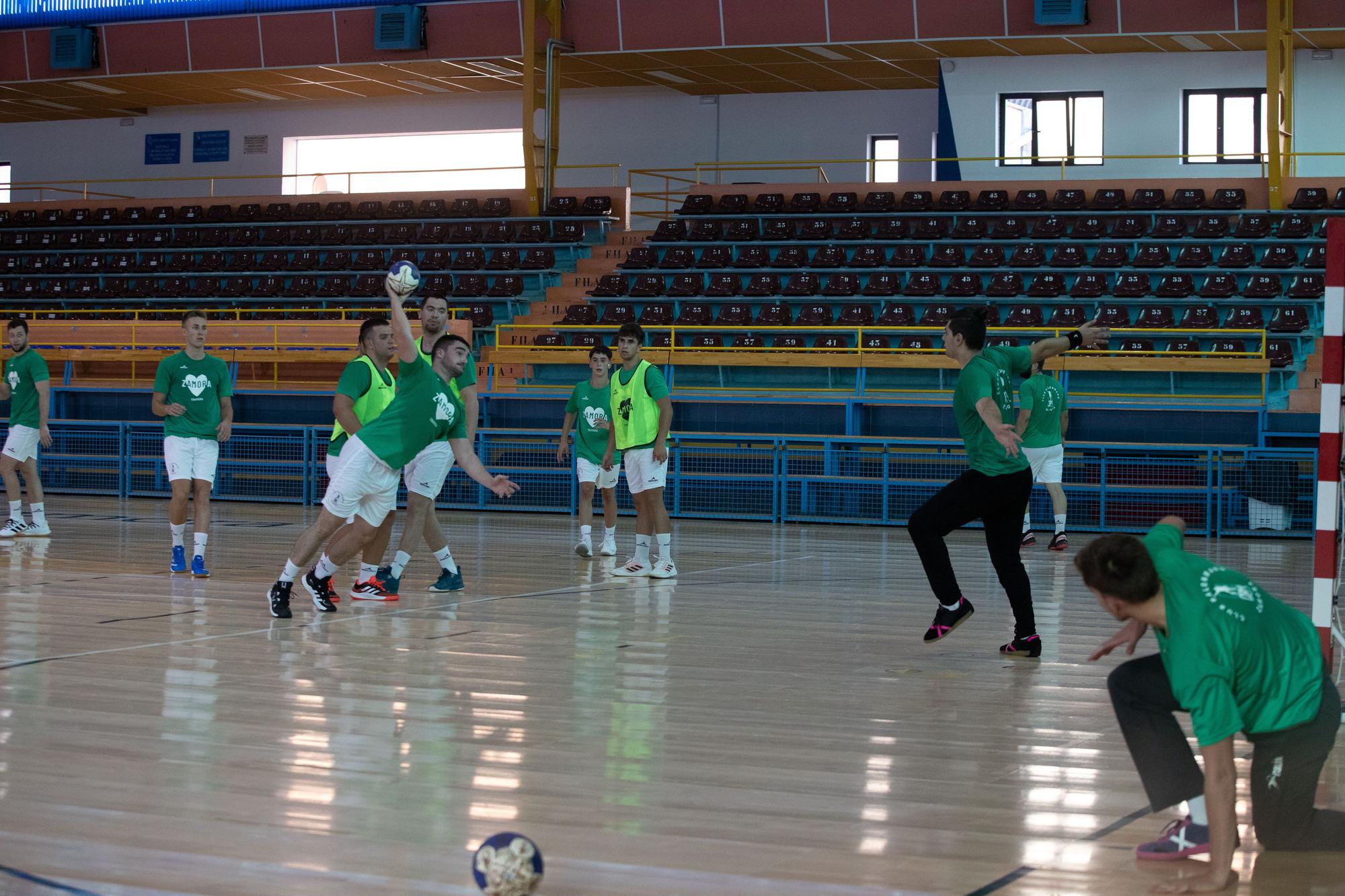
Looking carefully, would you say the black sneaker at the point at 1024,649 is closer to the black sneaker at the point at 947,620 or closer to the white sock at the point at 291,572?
the black sneaker at the point at 947,620

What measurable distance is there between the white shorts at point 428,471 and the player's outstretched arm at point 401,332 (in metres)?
1.51

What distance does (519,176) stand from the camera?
2920 cm

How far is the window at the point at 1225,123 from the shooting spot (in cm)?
2397

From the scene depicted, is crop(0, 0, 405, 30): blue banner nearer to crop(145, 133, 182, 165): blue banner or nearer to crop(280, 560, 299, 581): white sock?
crop(145, 133, 182, 165): blue banner

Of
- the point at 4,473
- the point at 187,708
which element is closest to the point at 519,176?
the point at 4,473

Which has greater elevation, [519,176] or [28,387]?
Answer: [519,176]

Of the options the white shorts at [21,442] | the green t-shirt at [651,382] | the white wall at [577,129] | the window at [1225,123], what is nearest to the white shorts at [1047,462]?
the green t-shirt at [651,382]

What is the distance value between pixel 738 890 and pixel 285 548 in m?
9.50

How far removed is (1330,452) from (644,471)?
562 centimetres

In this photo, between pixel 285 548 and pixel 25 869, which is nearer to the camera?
pixel 25 869

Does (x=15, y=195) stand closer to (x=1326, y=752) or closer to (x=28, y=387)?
(x=28, y=387)

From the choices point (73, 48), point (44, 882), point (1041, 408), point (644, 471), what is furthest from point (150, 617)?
point (73, 48)

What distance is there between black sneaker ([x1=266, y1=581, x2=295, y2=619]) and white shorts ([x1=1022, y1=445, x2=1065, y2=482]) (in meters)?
7.27

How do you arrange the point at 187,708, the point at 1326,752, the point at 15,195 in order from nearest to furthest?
the point at 1326,752 → the point at 187,708 → the point at 15,195
